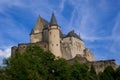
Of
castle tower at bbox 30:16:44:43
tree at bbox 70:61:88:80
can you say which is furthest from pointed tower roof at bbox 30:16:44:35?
tree at bbox 70:61:88:80

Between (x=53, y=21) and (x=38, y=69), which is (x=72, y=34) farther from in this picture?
(x=38, y=69)

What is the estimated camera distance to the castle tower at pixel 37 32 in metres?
106

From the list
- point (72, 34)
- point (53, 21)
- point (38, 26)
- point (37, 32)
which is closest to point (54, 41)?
point (53, 21)

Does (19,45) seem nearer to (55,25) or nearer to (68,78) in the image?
(55,25)

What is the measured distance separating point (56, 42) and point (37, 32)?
11.8 meters

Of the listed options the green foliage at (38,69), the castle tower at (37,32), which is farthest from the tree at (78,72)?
the castle tower at (37,32)

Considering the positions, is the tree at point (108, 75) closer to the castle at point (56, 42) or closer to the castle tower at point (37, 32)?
the castle at point (56, 42)

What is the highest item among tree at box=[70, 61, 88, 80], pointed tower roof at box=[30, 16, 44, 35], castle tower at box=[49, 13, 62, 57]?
pointed tower roof at box=[30, 16, 44, 35]

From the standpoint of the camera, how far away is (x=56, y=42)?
97.6 metres

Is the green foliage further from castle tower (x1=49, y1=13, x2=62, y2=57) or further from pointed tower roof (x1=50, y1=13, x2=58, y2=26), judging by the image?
pointed tower roof (x1=50, y1=13, x2=58, y2=26)

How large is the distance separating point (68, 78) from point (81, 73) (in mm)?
4439

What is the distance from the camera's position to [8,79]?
54969 millimetres

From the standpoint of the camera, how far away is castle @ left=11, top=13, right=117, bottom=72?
319ft

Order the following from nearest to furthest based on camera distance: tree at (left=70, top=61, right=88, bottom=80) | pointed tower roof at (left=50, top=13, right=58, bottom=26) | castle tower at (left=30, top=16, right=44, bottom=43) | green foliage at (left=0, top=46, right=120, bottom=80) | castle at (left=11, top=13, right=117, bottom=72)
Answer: green foliage at (left=0, top=46, right=120, bottom=80) → tree at (left=70, top=61, right=88, bottom=80) → castle at (left=11, top=13, right=117, bottom=72) → pointed tower roof at (left=50, top=13, right=58, bottom=26) → castle tower at (left=30, top=16, right=44, bottom=43)
